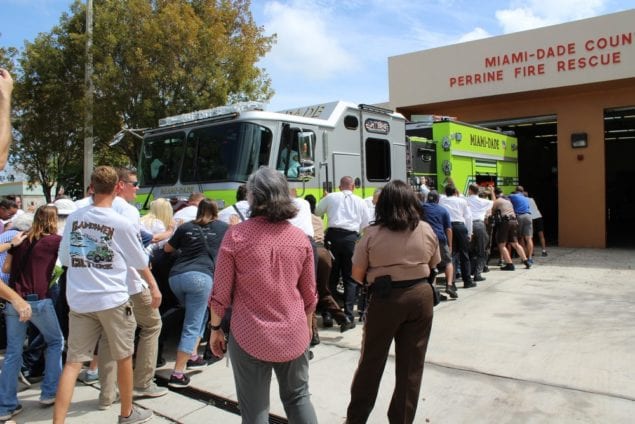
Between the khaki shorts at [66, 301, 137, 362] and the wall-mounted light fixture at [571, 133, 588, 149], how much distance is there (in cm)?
1377

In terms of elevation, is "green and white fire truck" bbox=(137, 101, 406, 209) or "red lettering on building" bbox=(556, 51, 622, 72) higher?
"red lettering on building" bbox=(556, 51, 622, 72)

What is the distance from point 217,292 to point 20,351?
2437 mm

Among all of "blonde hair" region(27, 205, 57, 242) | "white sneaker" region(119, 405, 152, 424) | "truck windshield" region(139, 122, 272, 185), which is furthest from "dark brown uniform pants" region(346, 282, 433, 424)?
"truck windshield" region(139, 122, 272, 185)

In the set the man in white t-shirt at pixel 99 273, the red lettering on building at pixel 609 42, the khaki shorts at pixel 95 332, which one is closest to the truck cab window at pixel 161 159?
the man in white t-shirt at pixel 99 273

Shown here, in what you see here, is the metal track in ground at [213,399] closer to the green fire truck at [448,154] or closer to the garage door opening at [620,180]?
the green fire truck at [448,154]

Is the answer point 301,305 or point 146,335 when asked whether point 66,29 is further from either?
point 301,305

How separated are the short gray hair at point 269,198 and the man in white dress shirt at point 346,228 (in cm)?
348

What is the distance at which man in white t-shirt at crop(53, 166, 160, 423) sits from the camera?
3619mm

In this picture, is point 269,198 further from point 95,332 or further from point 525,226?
point 525,226

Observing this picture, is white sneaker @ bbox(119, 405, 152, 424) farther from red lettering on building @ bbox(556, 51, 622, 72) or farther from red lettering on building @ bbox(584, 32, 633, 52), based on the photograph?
red lettering on building @ bbox(584, 32, 633, 52)

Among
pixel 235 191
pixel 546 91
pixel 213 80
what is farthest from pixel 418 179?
pixel 546 91

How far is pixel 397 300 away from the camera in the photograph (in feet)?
10.9

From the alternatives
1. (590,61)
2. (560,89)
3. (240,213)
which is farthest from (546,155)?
(240,213)

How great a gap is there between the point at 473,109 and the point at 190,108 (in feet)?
28.4
